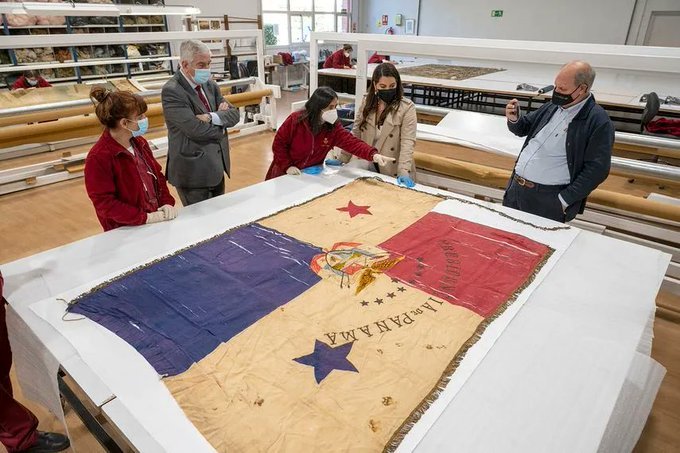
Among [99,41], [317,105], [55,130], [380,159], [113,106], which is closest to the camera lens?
[113,106]

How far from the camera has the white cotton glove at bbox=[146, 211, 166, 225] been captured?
6.15 ft

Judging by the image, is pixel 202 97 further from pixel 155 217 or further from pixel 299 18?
pixel 299 18

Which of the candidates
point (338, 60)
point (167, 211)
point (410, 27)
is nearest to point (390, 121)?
point (167, 211)

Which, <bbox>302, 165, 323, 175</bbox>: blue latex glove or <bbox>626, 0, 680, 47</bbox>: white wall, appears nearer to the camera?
<bbox>302, 165, 323, 175</bbox>: blue latex glove

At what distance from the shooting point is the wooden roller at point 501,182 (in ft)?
7.43

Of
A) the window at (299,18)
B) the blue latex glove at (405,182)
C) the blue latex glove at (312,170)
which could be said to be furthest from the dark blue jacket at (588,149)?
the window at (299,18)

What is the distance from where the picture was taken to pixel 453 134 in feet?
9.61

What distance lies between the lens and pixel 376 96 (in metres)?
2.39

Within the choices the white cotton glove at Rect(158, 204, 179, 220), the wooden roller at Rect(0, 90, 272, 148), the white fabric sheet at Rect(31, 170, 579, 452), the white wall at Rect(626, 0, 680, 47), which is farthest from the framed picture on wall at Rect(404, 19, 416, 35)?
the white fabric sheet at Rect(31, 170, 579, 452)

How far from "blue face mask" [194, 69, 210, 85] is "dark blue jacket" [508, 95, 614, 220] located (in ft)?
5.71

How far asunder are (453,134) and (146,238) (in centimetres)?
204

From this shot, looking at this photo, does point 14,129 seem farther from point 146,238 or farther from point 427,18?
point 427,18

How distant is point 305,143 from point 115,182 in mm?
1041

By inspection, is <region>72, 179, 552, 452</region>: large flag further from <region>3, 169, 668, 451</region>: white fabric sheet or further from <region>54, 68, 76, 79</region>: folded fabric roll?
<region>54, 68, 76, 79</region>: folded fabric roll
